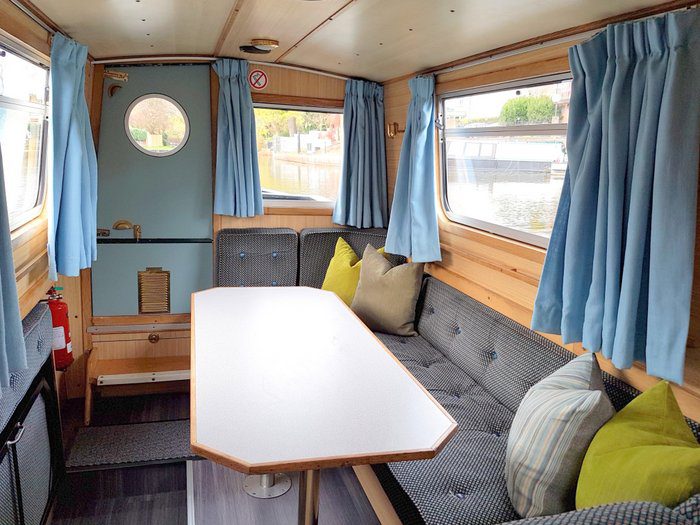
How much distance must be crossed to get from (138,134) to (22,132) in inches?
46.8

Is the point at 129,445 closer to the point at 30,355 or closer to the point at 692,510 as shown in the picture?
the point at 30,355

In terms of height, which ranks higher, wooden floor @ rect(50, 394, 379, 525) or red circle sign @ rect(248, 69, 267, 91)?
red circle sign @ rect(248, 69, 267, 91)

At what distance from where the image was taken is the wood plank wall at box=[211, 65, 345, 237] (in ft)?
14.0

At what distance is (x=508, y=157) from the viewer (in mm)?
3055

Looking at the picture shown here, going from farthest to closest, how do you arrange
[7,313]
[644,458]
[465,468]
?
[465,468], [7,313], [644,458]

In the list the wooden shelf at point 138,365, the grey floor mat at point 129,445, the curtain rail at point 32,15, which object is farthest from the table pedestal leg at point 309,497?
the wooden shelf at point 138,365

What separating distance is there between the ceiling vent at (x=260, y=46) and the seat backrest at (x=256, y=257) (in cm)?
119

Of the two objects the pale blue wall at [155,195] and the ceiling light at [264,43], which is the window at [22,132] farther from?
the ceiling light at [264,43]

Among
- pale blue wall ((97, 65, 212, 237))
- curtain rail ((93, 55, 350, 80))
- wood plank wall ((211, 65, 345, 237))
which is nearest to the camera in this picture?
curtain rail ((93, 55, 350, 80))

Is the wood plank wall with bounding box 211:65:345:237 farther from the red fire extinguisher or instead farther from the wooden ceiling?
the red fire extinguisher

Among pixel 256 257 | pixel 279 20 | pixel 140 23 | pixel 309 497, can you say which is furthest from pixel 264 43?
pixel 309 497

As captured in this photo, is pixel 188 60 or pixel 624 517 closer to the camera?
pixel 624 517

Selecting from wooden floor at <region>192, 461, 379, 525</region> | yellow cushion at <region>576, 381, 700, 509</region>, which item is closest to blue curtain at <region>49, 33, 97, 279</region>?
wooden floor at <region>192, 461, 379, 525</region>

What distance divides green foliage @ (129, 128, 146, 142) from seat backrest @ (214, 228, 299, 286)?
798mm
